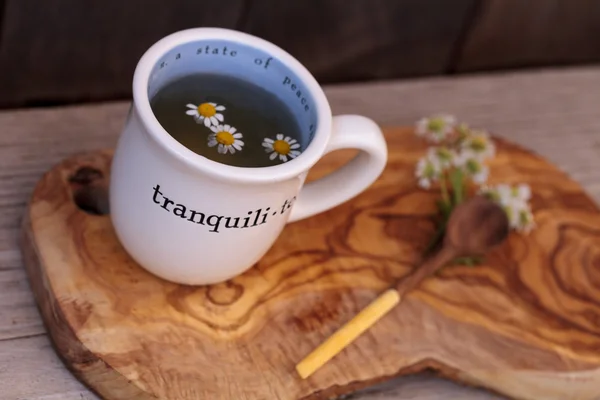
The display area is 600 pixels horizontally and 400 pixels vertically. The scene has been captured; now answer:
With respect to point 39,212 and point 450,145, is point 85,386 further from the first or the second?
point 450,145

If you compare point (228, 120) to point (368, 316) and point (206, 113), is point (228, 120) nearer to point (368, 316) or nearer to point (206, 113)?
point (206, 113)

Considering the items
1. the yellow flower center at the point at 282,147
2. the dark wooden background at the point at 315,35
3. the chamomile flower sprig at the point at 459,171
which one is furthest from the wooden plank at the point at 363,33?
the yellow flower center at the point at 282,147

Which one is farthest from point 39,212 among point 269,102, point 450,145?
point 450,145

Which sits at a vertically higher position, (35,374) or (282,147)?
(282,147)

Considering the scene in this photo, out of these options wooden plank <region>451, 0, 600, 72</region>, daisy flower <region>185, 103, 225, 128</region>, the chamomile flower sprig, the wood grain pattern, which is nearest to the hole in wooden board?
the wood grain pattern

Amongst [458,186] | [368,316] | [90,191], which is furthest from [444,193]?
[90,191]

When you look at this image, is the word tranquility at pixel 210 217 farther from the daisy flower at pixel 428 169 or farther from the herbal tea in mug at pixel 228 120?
the daisy flower at pixel 428 169

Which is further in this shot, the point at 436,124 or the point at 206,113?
the point at 436,124
